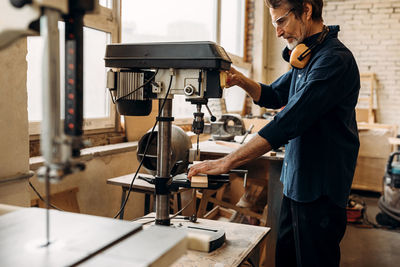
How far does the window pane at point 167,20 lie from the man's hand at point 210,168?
2032 millimetres

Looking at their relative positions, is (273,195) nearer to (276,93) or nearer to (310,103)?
(276,93)

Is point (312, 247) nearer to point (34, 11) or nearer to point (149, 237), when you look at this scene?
point (149, 237)

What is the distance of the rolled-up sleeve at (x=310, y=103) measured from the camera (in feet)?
4.25

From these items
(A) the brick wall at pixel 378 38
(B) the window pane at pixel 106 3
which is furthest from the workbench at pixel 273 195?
(A) the brick wall at pixel 378 38

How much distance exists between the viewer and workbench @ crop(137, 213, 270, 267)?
1103mm

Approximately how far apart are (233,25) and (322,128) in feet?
14.1

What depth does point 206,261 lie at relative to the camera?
43.6 inches

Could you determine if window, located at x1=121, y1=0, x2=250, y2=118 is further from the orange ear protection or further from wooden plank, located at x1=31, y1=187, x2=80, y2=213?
the orange ear protection

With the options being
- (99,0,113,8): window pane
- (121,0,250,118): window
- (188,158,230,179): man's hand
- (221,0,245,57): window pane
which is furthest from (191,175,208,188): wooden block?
(221,0,245,57): window pane

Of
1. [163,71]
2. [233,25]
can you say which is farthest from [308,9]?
[233,25]

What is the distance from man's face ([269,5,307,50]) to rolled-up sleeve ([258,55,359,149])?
241 millimetres

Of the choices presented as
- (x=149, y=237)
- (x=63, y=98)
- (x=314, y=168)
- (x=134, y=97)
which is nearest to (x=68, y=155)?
(x=63, y=98)

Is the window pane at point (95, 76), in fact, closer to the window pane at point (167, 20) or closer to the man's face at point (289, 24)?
the window pane at point (167, 20)

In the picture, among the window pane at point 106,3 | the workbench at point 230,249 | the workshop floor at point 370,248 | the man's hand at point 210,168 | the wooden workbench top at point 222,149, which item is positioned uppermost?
the window pane at point 106,3
